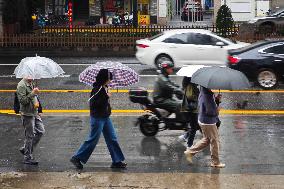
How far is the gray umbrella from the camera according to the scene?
9.80m

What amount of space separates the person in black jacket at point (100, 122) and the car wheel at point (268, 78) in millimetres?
8880

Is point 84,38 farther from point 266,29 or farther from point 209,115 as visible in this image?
point 209,115

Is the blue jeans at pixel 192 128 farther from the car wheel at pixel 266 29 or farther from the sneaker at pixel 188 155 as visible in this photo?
the car wheel at pixel 266 29

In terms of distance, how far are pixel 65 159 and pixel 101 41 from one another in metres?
18.2

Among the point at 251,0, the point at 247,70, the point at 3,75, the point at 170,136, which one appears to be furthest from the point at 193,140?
the point at 251,0

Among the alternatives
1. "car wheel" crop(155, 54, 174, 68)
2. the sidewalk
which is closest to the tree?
"car wheel" crop(155, 54, 174, 68)

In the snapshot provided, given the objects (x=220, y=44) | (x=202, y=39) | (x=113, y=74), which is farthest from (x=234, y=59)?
(x=113, y=74)

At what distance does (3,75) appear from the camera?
71.7 ft

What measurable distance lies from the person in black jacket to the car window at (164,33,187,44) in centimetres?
1214

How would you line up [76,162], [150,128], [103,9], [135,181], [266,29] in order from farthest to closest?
1. [103,9]
2. [266,29]
3. [150,128]
4. [76,162]
5. [135,181]

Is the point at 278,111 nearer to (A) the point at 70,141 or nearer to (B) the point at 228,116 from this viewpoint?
(B) the point at 228,116

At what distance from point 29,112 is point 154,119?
2.97 meters

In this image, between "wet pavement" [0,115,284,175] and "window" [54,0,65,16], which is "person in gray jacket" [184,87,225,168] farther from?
"window" [54,0,65,16]

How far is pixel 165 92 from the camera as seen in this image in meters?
12.3
